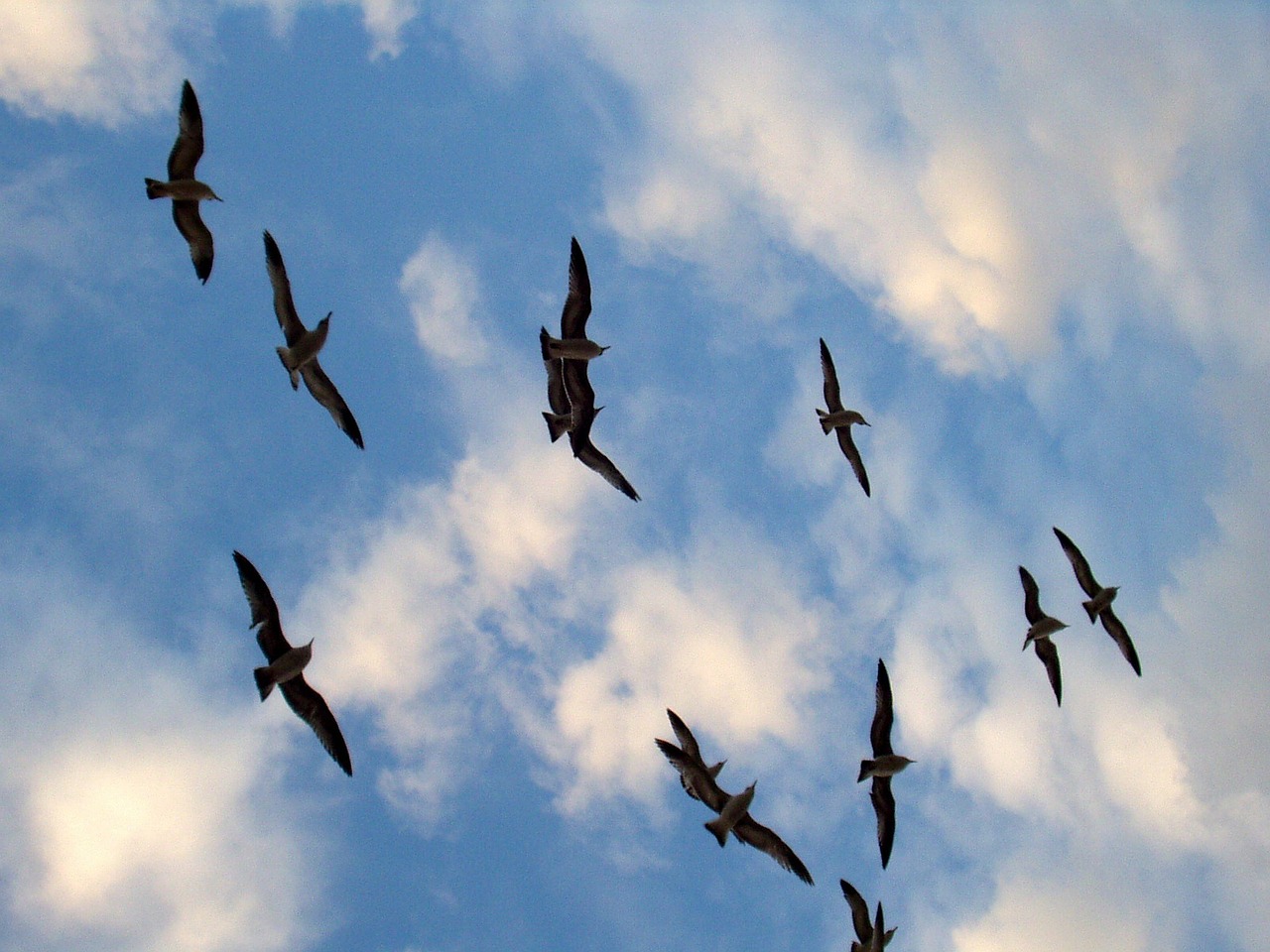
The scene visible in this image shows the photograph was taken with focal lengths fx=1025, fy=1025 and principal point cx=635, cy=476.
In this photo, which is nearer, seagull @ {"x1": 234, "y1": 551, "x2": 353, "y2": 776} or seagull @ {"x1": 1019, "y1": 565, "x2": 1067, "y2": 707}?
seagull @ {"x1": 234, "y1": 551, "x2": 353, "y2": 776}

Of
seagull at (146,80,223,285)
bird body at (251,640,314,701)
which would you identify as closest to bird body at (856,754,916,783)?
bird body at (251,640,314,701)

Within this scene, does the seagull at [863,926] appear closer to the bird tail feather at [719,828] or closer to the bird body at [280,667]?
the bird tail feather at [719,828]

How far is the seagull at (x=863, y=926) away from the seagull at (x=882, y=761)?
110 centimetres

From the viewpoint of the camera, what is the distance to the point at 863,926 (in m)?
25.7

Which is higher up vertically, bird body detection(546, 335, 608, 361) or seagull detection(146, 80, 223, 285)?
bird body detection(546, 335, 608, 361)

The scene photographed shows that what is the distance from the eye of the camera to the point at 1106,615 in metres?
32.0

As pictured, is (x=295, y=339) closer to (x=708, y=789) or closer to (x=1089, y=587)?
(x=708, y=789)

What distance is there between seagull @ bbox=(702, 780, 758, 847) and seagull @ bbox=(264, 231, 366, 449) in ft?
47.9

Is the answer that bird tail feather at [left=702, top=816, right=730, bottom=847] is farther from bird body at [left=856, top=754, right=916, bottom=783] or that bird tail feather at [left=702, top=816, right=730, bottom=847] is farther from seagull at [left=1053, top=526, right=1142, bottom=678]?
seagull at [left=1053, top=526, right=1142, bottom=678]

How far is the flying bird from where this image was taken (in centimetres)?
2655

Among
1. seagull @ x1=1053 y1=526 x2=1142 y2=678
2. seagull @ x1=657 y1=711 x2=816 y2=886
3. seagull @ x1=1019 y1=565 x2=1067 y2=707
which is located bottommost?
seagull @ x1=657 y1=711 x2=816 y2=886

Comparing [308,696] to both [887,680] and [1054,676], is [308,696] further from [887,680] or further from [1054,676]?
[1054,676]

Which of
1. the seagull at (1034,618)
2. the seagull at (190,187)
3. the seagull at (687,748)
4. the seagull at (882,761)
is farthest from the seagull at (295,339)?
the seagull at (1034,618)

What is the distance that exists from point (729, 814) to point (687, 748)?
1.95 meters
